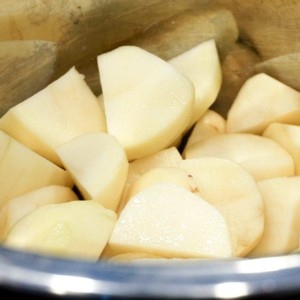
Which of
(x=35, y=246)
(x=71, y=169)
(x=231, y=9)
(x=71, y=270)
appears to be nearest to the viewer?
(x=71, y=270)

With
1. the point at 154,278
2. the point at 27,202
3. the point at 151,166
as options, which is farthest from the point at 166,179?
the point at 154,278

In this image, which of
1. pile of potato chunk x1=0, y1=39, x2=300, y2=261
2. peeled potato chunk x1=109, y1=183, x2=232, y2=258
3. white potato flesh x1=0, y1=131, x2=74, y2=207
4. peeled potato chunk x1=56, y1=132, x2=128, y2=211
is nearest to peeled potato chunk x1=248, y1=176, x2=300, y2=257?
pile of potato chunk x1=0, y1=39, x2=300, y2=261

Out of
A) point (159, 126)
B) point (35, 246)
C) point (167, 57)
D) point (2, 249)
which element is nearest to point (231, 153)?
point (159, 126)

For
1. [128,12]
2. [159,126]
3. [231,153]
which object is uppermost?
[128,12]

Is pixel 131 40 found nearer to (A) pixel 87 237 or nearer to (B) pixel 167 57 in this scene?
(B) pixel 167 57

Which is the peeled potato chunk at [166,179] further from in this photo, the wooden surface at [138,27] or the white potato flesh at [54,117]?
the wooden surface at [138,27]

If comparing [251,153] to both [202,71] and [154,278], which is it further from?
[154,278]
